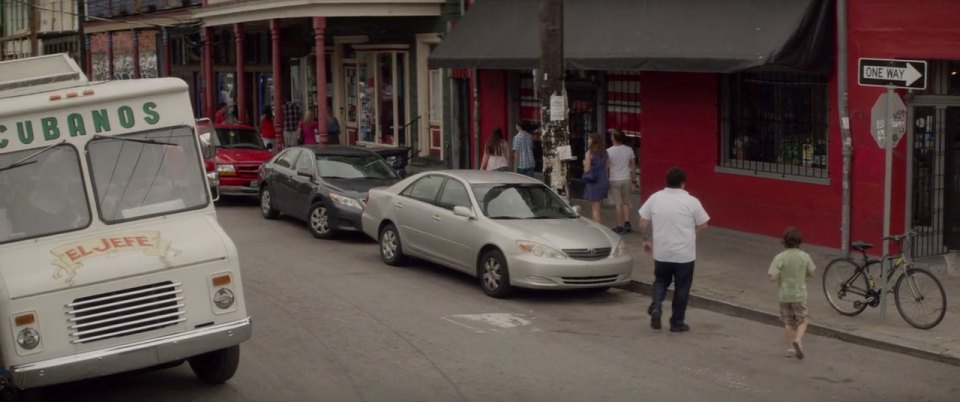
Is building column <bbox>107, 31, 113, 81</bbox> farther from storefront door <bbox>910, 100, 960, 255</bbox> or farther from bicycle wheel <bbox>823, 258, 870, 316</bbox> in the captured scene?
bicycle wheel <bbox>823, 258, 870, 316</bbox>

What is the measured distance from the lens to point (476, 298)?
14.6m

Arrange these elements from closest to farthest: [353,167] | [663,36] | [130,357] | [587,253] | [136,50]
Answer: [130,357] → [587,253] → [663,36] → [353,167] → [136,50]

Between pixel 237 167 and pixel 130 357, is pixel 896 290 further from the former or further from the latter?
pixel 237 167

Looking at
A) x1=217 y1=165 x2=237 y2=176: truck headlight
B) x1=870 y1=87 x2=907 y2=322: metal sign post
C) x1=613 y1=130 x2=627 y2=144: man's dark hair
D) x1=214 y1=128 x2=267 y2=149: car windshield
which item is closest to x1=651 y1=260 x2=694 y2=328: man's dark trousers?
x1=870 y1=87 x2=907 y2=322: metal sign post

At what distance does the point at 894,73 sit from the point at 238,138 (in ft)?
53.5

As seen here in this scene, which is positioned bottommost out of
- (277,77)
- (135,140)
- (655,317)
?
(655,317)

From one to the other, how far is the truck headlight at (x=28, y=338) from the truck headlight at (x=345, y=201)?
1018 centimetres

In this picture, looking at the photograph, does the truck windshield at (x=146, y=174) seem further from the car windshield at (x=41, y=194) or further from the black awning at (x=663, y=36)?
the black awning at (x=663, y=36)

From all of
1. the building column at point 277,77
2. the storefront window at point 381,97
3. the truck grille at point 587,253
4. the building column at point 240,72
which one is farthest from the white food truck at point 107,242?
the building column at point 240,72

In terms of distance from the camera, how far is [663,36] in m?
19.0

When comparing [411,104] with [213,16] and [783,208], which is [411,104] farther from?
[783,208]

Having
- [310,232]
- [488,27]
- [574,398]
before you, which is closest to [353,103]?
[488,27]

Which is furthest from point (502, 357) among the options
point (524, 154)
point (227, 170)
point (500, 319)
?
point (227, 170)

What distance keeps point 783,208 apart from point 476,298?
5.64 m
